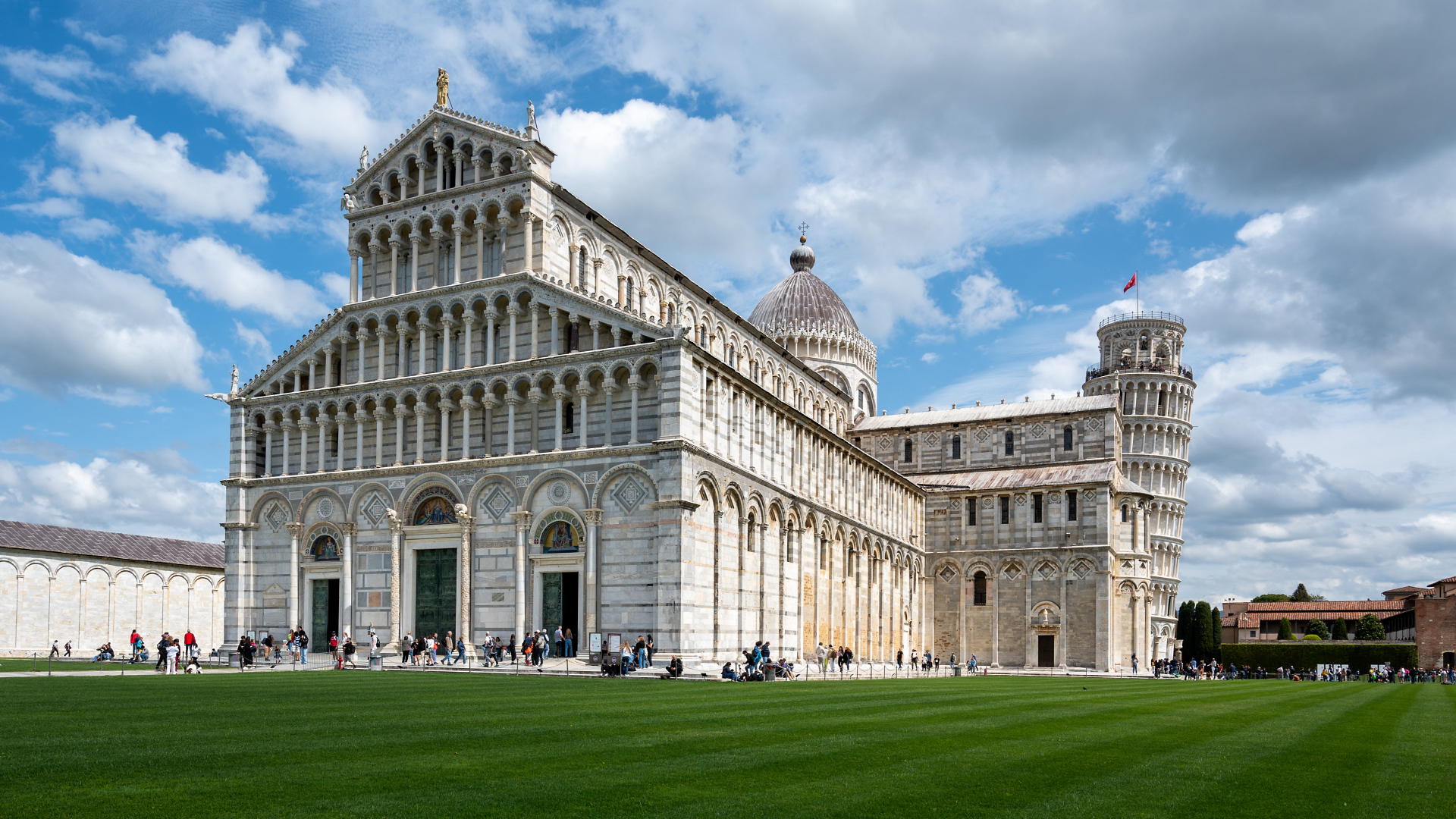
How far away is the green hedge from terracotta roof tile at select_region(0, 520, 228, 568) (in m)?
74.9

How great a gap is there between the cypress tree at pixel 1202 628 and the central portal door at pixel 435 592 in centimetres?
6809

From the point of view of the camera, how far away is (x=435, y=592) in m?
44.2

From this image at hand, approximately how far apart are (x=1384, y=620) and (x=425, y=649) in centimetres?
9964

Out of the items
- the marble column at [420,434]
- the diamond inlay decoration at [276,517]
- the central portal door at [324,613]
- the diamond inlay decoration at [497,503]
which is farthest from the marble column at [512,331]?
the diamond inlay decoration at [276,517]

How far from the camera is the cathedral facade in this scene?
40.5 m

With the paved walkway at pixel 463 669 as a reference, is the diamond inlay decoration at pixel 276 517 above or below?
above

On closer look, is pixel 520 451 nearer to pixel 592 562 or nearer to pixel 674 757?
pixel 592 562

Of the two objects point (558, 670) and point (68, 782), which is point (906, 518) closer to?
point (558, 670)

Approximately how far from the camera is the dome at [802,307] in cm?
8206

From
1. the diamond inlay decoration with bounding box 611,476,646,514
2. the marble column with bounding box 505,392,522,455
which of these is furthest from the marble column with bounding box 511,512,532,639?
the diamond inlay decoration with bounding box 611,476,646,514

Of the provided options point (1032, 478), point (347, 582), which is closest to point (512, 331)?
point (347, 582)

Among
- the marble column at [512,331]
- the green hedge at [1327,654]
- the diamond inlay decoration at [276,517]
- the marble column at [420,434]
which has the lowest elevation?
the green hedge at [1327,654]

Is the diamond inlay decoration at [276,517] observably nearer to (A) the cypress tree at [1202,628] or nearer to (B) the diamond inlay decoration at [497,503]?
(B) the diamond inlay decoration at [497,503]

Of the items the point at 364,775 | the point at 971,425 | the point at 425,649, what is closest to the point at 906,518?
the point at 971,425
